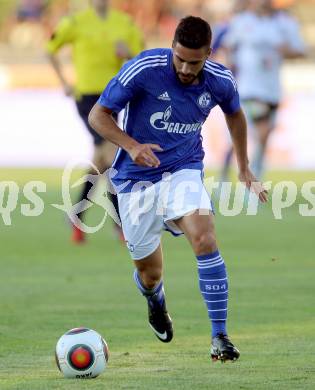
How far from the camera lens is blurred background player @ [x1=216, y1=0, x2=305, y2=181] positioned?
1764 cm

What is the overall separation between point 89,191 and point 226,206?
4.18m

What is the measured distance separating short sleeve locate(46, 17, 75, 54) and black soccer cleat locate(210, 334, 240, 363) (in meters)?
7.76

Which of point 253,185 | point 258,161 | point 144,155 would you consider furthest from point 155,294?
point 258,161

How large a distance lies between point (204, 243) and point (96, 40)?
755 cm

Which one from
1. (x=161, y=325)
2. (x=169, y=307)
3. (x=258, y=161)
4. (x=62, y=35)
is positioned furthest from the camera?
(x=258, y=161)

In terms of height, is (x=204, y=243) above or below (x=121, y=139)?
below

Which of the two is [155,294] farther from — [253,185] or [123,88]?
[123,88]

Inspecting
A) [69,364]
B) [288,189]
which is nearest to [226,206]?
[288,189]

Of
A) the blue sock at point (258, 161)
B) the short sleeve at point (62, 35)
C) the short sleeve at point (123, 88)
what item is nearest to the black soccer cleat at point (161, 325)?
the short sleeve at point (123, 88)

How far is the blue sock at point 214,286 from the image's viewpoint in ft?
22.8

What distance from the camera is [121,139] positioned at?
23.5ft

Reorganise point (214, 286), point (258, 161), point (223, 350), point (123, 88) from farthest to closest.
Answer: point (258, 161)
point (123, 88)
point (214, 286)
point (223, 350)

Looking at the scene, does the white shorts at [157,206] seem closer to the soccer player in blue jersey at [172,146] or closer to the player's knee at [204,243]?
the soccer player in blue jersey at [172,146]

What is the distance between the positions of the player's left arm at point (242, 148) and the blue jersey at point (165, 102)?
86 millimetres
